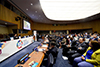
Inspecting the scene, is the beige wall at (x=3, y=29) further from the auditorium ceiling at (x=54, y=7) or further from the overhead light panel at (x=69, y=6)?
the overhead light panel at (x=69, y=6)

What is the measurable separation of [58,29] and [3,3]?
13.4 m

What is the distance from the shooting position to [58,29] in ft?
53.8

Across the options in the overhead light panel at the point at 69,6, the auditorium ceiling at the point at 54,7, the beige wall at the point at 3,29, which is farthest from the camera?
the beige wall at the point at 3,29

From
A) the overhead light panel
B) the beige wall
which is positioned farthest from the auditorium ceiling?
the beige wall

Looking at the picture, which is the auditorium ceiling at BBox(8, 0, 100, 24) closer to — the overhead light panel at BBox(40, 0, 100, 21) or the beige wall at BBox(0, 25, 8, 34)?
the overhead light panel at BBox(40, 0, 100, 21)

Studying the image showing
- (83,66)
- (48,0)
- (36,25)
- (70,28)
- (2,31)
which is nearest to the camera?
(83,66)

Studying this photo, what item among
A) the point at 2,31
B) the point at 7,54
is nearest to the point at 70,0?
the point at 7,54

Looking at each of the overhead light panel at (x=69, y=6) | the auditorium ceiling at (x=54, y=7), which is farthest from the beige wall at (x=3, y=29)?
the overhead light panel at (x=69, y=6)

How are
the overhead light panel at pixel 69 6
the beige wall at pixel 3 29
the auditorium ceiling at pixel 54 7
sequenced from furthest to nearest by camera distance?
the beige wall at pixel 3 29 → the overhead light panel at pixel 69 6 → the auditorium ceiling at pixel 54 7

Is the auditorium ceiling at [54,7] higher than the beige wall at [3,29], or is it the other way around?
the auditorium ceiling at [54,7]

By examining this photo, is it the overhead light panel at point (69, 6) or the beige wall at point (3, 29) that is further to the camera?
the beige wall at point (3, 29)

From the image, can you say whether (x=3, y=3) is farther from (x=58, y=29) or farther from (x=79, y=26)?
(x=79, y=26)

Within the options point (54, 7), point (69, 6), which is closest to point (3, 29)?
point (54, 7)

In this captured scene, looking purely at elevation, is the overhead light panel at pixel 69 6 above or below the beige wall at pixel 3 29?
above
